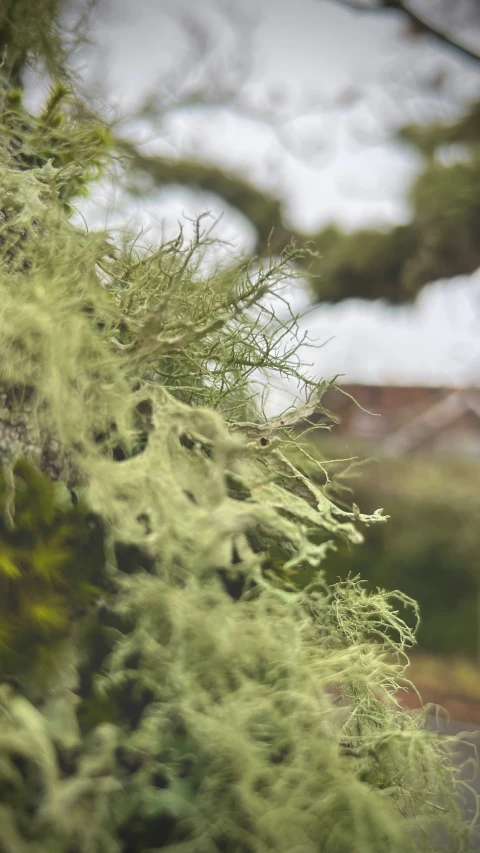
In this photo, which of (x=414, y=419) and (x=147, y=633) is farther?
(x=414, y=419)

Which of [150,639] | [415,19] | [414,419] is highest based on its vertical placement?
[414,419]

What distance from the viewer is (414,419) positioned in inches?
116

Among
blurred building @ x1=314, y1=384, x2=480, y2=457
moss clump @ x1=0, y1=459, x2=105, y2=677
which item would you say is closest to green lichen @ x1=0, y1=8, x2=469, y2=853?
moss clump @ x1=0, y1=459, x2=105, y2=677

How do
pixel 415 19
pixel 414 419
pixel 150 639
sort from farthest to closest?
pixel 414 419 < pixel 415 19 < pixel 150 639

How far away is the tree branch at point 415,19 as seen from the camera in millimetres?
1552

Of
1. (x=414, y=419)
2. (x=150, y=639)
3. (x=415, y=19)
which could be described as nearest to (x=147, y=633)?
(x=150, y=639)

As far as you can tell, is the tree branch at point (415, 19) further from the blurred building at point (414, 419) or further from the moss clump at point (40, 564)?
the moss clump at point (40, 564)

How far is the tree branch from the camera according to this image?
155cm

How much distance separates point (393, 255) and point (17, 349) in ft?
6.04

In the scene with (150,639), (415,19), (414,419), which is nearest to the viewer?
(150,639)

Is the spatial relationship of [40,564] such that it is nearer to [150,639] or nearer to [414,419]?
[150,639]

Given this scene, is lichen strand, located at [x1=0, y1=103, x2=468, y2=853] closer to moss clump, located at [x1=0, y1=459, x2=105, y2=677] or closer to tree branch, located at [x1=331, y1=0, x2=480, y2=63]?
moss clump, located at [x1=0, y1=459, x2=105, y2=677]

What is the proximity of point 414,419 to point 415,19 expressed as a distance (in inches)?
68.9

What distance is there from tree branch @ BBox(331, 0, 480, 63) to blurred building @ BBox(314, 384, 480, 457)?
36.9 inches
